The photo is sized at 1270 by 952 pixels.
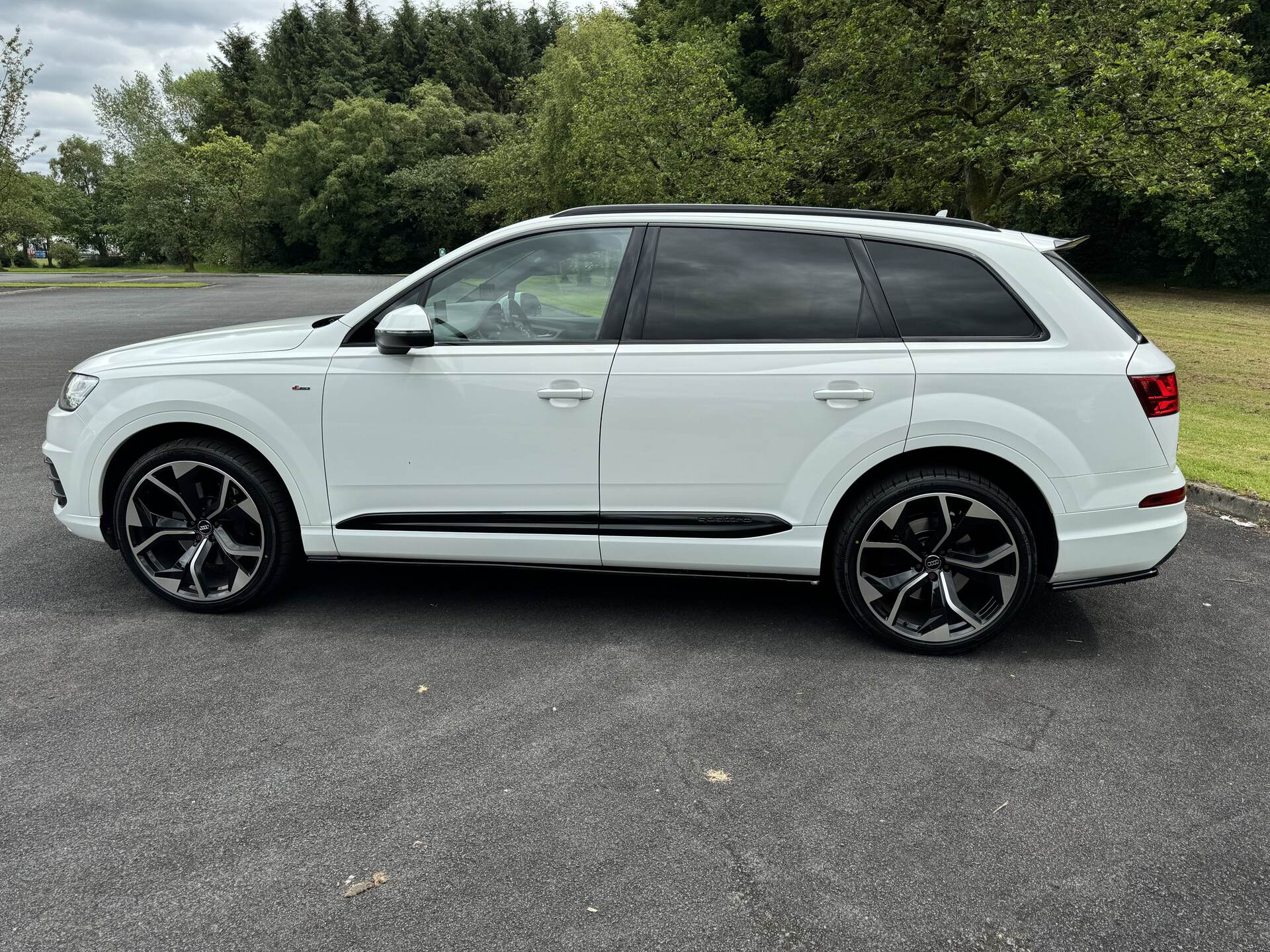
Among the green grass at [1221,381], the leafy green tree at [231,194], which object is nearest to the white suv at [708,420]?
the green grass at [1221,381]

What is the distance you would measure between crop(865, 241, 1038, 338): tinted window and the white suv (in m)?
0.01

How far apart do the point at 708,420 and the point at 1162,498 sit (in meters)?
1.92

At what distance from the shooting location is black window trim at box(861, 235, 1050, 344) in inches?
151

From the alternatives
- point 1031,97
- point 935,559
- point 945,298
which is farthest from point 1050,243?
point 1031,97

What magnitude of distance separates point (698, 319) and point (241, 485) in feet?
7.18

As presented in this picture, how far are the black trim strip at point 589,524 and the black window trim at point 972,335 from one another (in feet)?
3.27

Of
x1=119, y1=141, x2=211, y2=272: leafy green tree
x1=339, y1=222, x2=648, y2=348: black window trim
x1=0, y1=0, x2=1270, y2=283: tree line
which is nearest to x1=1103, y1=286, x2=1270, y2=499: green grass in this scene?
x1=0, y1=0, x2=1270, y2=283: tree line

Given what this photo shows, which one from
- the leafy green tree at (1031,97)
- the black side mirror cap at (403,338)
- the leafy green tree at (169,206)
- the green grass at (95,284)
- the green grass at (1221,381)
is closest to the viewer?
the black side mirror cap at (403,338)

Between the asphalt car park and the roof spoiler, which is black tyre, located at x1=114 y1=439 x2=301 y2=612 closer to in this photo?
A: the asphalt car park

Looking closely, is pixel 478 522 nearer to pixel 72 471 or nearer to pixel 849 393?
pixel 849 393

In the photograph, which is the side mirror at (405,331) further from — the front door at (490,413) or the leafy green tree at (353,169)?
the leafy green tree at (353,169)

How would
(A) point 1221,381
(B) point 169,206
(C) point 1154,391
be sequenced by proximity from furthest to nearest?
1. (B) point 169,206
2. (A) point 1221,381
3. (C) point 1154,391

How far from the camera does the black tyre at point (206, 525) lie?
4.18 meters

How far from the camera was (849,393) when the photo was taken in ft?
12.5
